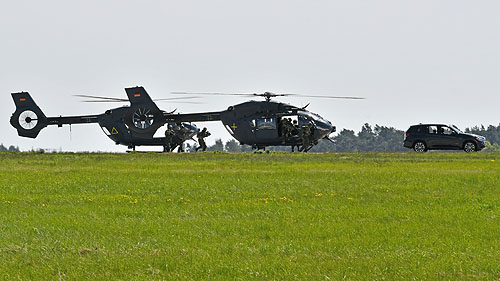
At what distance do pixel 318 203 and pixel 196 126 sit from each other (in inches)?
1524

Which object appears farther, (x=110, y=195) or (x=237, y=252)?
(x=110, y=195)

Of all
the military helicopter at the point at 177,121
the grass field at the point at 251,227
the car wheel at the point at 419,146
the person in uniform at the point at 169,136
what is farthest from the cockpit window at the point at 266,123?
the grass field at the point at 251,227

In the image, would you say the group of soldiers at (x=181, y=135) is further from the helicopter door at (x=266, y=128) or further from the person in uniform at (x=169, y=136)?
the helicopter door at (x=266, y=128)

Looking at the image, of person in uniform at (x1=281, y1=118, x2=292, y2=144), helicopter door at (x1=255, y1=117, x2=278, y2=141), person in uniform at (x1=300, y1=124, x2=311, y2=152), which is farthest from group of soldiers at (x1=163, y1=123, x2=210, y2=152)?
person in uniform at (x1=300, y1=124, x2=311, y2=152)

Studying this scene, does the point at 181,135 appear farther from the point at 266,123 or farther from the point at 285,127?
the point at 285,127

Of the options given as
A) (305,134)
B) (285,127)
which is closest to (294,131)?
(285,127)

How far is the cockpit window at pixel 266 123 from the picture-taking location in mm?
46188

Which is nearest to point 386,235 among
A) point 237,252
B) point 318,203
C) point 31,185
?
point 237,252

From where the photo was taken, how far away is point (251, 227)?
43.6 feet

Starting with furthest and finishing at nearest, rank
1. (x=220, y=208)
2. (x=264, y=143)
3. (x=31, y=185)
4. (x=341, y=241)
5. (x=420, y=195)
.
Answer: (x=264, y=143), (x=31, y=185), (x=420, y=195), (x=220, y=208), (x=341, y=241)

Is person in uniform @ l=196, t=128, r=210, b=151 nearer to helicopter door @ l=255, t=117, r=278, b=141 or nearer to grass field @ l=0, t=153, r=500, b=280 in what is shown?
helicopter door @ l=255, t=117, r=278, b=141

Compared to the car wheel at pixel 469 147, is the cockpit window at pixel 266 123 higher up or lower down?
higher up

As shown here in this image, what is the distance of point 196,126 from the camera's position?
180ft

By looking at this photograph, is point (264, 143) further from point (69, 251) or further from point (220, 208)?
point (69, 251)
